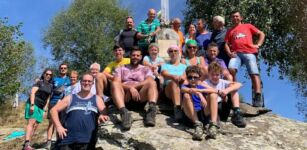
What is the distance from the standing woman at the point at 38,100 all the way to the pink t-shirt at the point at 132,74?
2523 mm

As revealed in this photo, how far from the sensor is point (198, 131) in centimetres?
754

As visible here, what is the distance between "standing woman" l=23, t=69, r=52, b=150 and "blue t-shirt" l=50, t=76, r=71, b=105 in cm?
13

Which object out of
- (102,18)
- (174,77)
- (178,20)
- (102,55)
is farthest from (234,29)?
(102,18)

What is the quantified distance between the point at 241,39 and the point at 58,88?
4558 mm

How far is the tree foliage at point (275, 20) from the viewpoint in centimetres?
1889

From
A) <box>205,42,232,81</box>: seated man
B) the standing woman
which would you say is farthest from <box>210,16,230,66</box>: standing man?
the standing woman

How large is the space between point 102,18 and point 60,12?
366 centimetres

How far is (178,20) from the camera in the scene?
11320 mm

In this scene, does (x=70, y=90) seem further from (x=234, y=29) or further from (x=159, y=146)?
(x=234, y=29)

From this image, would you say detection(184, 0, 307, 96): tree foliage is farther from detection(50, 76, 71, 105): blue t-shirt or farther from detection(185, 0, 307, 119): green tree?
detection(50, 76, 71, 105): blue t-shirt

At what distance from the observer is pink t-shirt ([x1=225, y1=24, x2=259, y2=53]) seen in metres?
9.79

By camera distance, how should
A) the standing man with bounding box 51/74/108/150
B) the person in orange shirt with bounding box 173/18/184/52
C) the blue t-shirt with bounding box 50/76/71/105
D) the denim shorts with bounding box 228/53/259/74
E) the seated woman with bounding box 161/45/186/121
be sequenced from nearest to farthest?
the standing man with bounding box 51/74/108/150 → the seated woman with bounding box 161/45/186/121 → the denim shorts with bounding box 228/53/259/74 → the blue t-shirt with bounding box 50/76/71/105 → the person in orange shirt with bounding box 173/18/184/52

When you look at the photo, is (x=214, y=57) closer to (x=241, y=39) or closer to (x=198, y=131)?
(x=241, y=39)

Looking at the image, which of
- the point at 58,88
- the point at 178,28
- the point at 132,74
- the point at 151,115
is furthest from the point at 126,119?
the point at 178,28
